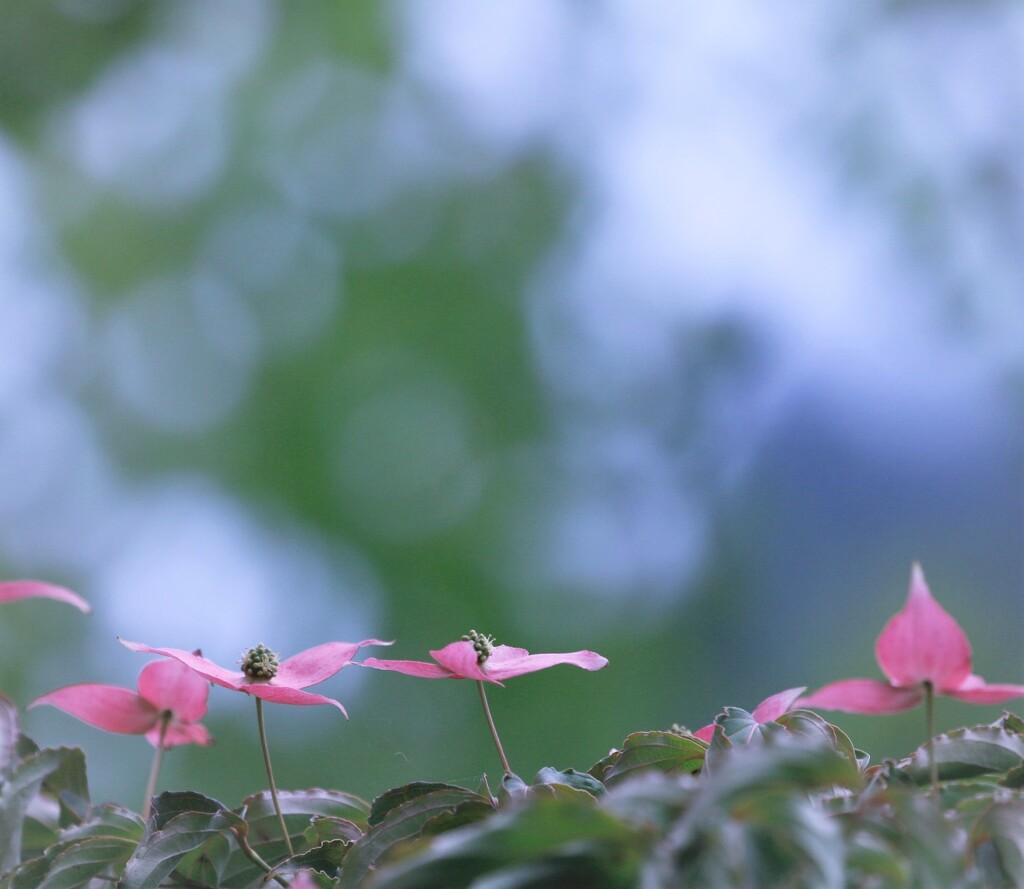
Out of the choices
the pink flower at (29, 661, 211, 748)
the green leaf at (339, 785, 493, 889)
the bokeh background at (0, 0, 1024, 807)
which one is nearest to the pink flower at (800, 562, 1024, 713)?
the green leaf at (339, 785, 493, 889)

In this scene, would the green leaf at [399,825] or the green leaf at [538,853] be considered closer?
the green leaf at [538,853]

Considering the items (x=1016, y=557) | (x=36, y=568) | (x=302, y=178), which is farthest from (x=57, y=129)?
A: (x=1016, y=557)

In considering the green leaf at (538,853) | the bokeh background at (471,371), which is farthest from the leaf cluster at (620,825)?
the bokeh background at (471,371)

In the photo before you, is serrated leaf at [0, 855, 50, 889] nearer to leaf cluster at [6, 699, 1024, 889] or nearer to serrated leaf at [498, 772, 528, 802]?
leaf cluster at [6, 699, 1024, 889]

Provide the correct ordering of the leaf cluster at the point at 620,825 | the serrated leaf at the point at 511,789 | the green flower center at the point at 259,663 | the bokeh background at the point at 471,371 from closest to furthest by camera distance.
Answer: the leaf cluster at the point at 620,825, the serrated leaf at the point at 511,789, the green flower center at the point at 259,663, the bokeh background at the point at 471,371

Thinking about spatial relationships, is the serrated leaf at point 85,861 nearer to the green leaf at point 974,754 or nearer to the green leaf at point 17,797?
the green leaf at point 17,797

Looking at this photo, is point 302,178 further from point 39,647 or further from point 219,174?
point 39,647
